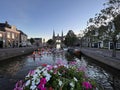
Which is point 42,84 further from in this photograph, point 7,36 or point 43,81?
point 7,36

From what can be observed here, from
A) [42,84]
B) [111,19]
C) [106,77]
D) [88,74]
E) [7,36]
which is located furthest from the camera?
[7,36]

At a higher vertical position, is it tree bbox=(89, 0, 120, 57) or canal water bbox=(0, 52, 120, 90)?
tree bbox=(89, 0, 120, 57)

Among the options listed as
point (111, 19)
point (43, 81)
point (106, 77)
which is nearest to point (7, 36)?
point (111, 19)

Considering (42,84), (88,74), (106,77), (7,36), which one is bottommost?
(106,77)

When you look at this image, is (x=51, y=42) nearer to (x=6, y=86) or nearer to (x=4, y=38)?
(x=4, y=38)

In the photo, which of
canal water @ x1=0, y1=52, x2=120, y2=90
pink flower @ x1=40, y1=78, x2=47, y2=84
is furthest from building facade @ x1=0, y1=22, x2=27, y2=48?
pink flower @ x1=40, y1=78, x2=47, y2=84

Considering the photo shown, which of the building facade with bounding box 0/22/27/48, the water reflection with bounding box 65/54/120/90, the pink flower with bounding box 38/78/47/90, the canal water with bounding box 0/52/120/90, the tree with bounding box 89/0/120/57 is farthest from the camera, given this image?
the building facade with bounding box 0/22/27/48

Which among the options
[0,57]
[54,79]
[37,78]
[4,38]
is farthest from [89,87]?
[4,38]

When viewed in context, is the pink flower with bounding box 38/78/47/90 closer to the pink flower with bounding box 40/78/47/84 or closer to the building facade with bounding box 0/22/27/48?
the pink flower with bounding box 40/78/47/84

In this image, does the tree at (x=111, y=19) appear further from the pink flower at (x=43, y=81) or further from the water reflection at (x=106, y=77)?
the pink flower at (x=43, y=81)

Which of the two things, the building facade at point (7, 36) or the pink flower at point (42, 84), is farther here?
the building facade at point (7, 36)

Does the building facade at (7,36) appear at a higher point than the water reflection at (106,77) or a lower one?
higher

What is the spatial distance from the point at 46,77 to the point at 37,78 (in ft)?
0.64

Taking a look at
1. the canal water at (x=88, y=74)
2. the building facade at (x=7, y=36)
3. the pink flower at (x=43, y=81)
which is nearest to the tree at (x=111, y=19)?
the canal water at (x=88, y=74)
